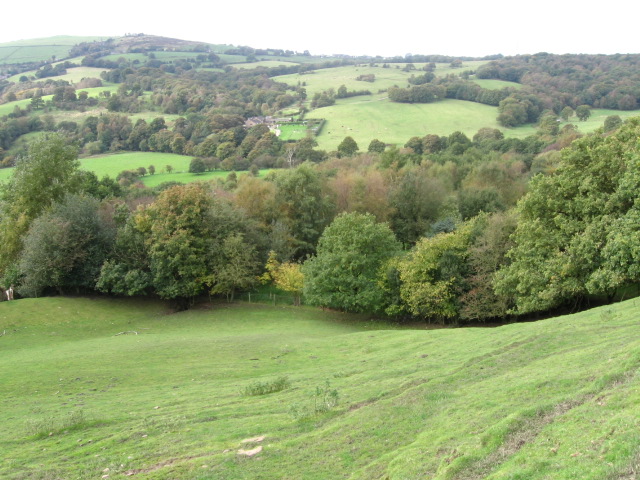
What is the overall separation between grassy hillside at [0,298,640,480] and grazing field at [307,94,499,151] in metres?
97.9

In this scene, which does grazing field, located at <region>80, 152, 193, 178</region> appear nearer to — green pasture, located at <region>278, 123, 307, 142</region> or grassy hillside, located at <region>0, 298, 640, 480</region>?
green pasture, located at <region>278, 123, 307, 142</region>

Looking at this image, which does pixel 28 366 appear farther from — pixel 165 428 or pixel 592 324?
pixel 592 324

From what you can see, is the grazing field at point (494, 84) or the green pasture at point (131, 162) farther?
the grazing field at point (494, 84)

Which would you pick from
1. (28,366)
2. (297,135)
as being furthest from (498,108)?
(28,366)

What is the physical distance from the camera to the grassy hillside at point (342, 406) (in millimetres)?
13156

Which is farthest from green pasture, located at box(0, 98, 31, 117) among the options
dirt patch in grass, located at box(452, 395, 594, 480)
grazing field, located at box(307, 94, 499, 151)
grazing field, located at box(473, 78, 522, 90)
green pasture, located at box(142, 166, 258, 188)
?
dirt patch in grass, located at box(452, 395, 594, 480)

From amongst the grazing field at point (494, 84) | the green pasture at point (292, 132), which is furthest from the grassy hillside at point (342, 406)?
the grazing field at point (494, 84)

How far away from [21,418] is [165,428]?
817 cm

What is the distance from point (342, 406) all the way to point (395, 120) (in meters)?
132

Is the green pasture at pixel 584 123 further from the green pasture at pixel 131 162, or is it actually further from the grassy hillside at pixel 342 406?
the grassy hillside at pixel 342 406

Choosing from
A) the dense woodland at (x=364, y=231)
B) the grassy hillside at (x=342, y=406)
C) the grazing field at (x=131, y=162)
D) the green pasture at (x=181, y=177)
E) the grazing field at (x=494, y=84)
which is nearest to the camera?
the grassy hillside at (x=342, y=406)

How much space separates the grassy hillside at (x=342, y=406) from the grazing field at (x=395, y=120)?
97.9m

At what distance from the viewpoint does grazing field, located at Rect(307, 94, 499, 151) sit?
433ft

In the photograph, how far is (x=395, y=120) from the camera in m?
144
